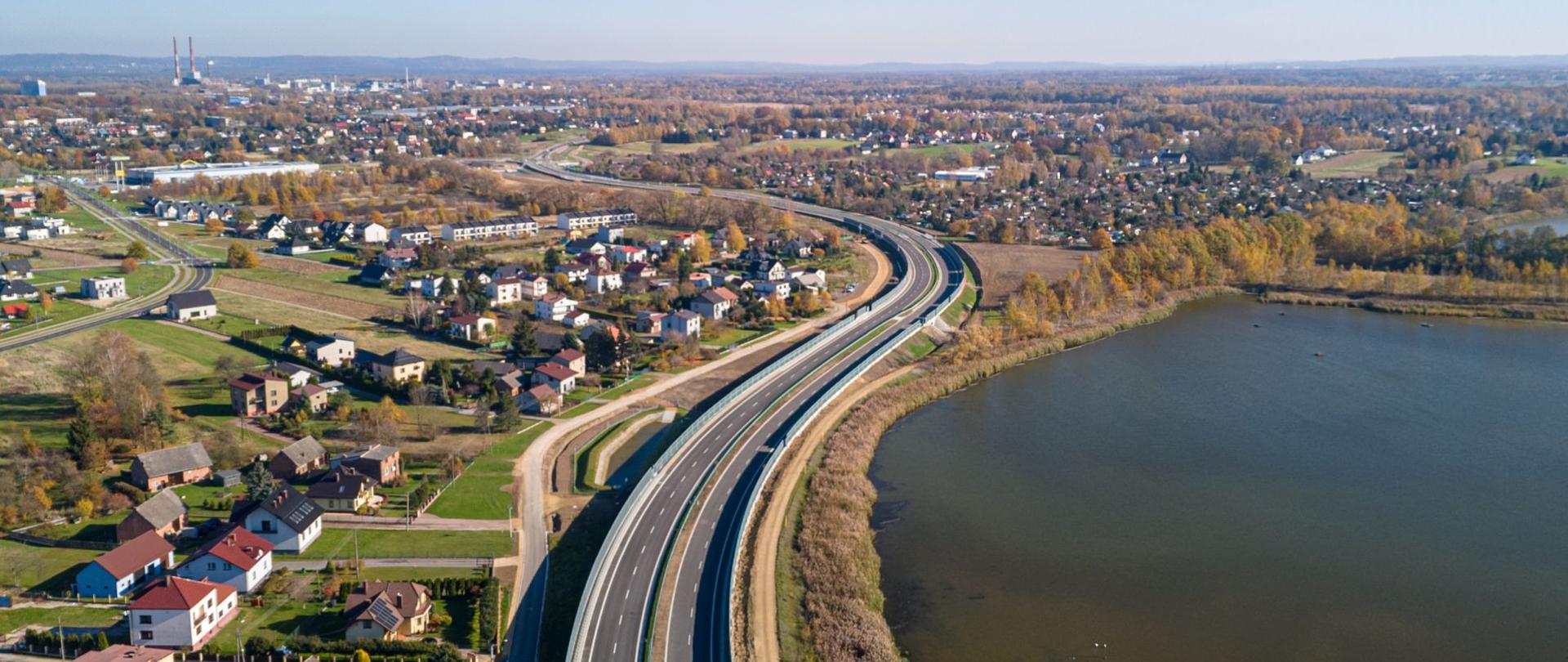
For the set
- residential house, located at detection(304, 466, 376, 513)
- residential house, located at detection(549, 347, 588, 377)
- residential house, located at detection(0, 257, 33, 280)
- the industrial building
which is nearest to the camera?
residential house, located at detection(304, 466, 376, 513)

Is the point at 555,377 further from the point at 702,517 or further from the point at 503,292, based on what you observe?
the point at 503,292

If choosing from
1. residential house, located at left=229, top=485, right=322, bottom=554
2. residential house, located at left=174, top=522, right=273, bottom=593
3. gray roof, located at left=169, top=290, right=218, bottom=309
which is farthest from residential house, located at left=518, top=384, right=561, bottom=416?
gray roof, located at left=169, top=290, right=218, bottom=309

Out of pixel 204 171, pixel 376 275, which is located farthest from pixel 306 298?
pixel 204 171

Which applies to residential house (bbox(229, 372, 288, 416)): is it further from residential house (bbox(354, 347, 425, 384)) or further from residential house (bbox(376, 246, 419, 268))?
residential house (bbox(376, 246, 419, 268))

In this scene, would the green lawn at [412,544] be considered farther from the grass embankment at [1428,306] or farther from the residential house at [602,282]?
A: the grass embankment at [1428,306]

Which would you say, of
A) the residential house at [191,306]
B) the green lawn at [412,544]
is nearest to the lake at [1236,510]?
the green lawn at [412,544]

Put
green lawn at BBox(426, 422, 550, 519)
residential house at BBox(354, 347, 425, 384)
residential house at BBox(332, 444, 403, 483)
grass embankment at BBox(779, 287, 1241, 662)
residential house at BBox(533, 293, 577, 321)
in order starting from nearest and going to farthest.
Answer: grass embankment at BBox(779, 287, 1241, 662) < green lawn at BBox(426, 422, 550, 519) < residential house at BBox(332, 444, 403, 483) < residential house at BBox(354, 347, 425, 384) < residential house at BBox(533, 293, 577, 321)
